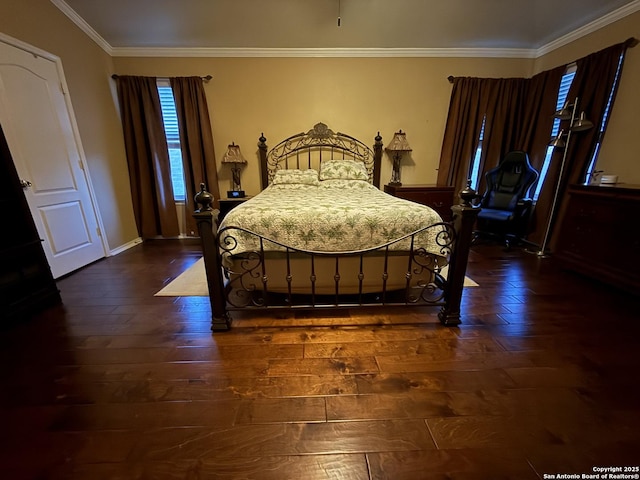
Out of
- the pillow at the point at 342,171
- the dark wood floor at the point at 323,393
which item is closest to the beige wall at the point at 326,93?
the pillow at the point at 342,171

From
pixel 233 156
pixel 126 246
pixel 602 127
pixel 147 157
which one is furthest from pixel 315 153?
pixel 602 127

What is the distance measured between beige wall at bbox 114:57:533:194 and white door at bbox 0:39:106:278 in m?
1.29

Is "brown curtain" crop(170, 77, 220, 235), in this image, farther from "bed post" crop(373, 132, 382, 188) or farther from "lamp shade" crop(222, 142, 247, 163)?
"bed post" crop(373, 132, 382, 188)

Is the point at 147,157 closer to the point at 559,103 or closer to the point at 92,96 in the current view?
the point at 92,96

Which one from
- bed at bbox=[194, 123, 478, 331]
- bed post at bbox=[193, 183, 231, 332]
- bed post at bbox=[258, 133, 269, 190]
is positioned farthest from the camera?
bed post at bbox=[258, 133, 269, 190]

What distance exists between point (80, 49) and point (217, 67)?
147 centimetres

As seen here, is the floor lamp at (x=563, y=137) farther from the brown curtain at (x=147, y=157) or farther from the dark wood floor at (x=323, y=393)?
the brown curtain at (x=147, y=157)

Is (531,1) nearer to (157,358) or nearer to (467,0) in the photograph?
(467,0)

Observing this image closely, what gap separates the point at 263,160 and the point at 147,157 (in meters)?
1.62

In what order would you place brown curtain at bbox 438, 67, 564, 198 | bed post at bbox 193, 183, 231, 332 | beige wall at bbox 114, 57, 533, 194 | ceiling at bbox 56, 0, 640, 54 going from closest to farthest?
bed post at bbox 193, 183, 231, 332, ceiling at bbox 56, 0, 640, 54, brown curtain at bbox 438, 67, 564, 198, beige wall at bbox 114, 57, 533, 194

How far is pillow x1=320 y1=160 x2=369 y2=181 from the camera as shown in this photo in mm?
3539

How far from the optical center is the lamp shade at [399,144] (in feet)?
12.1

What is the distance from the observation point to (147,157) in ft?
12.2

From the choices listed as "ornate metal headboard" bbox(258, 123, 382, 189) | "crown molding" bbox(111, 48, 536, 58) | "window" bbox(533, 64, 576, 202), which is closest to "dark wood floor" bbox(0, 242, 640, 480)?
"window" bbox(533, 64, 576, 202)
